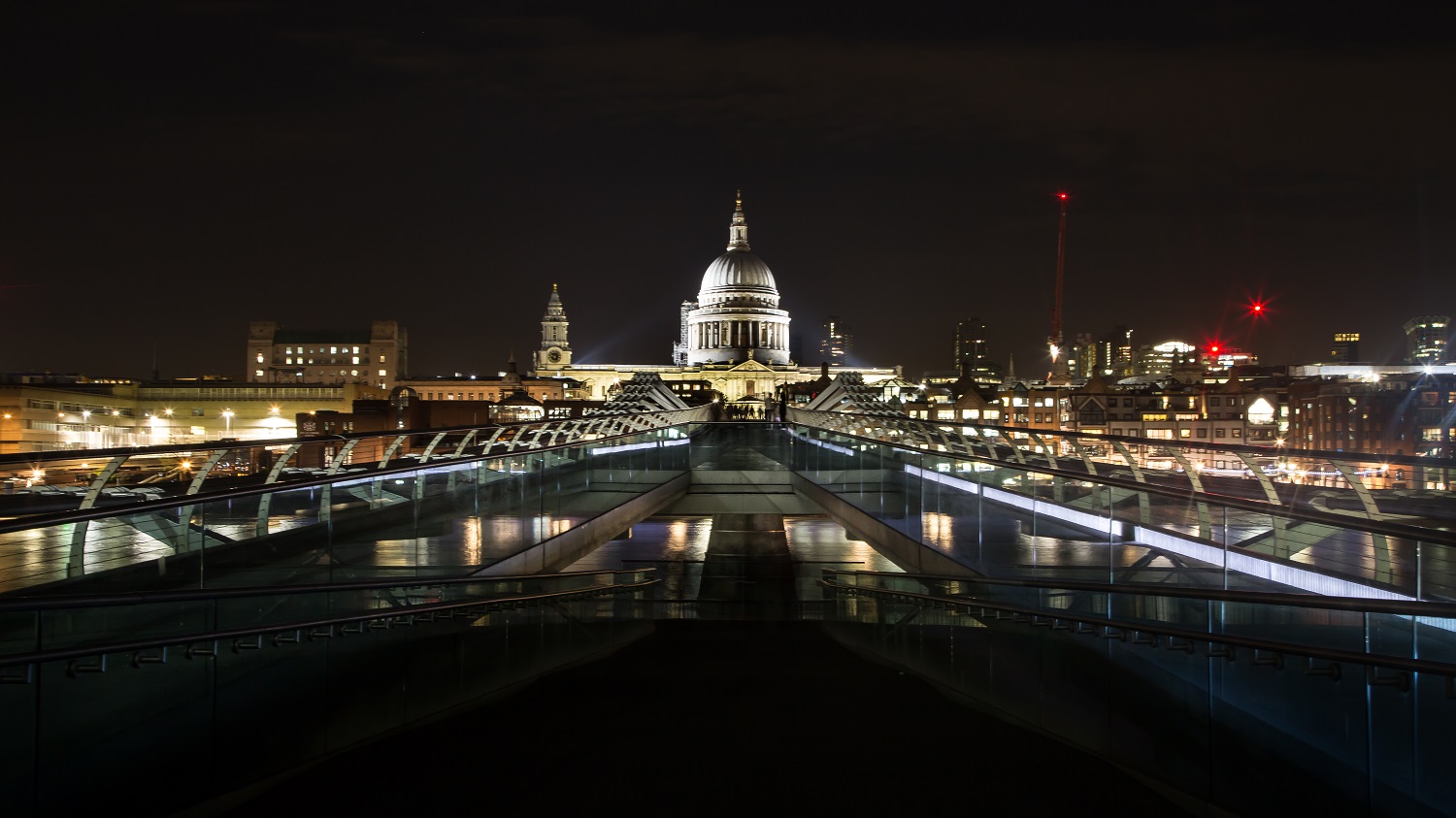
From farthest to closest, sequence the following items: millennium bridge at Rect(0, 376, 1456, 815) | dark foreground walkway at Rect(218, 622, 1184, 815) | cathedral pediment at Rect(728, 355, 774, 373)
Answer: cathedral pediment at Rect(728, 355, 774, 373) → dark foreground walkway at Rect(218, 622, 1184, 815) → millennium bridge at Rect(0, 376, 1456, 815)

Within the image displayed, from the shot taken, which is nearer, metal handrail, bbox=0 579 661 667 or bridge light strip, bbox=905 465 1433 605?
metal handrail, bbox=0 579 661 667

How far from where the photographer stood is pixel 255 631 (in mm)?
6391

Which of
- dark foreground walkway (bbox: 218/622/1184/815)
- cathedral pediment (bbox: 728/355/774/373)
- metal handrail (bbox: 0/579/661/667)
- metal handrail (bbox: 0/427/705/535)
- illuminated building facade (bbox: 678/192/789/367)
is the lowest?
dark foreground walkway (bbox: 218/622/1184/815)

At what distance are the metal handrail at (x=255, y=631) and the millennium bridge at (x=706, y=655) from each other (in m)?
0.03

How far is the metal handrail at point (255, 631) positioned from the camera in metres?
4.93

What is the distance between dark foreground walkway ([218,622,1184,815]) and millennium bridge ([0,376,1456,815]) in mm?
31

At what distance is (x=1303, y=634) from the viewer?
5.51 meters

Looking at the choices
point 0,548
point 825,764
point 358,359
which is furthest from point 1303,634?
point 358,359

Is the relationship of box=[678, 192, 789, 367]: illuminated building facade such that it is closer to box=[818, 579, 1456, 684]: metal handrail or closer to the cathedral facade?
the cathedral facade

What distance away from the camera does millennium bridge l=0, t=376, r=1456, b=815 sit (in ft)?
17.0

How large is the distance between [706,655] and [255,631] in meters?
4.43

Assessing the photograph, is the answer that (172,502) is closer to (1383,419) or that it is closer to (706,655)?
(706,655)

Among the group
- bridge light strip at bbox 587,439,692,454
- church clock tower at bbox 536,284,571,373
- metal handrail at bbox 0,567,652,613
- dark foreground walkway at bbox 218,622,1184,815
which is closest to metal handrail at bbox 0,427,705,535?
metal handrail at bbox 0,567,652,613

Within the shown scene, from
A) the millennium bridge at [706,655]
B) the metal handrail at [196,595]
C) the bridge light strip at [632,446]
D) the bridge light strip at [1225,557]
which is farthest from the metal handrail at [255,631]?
Answer: the bridge light strip at [632,446]
